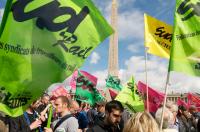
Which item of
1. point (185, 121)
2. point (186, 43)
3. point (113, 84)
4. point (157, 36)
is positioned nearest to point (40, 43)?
point (186, 43)

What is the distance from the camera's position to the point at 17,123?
5.86 metres

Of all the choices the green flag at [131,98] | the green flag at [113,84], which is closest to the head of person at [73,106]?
the green flag at [131,98]

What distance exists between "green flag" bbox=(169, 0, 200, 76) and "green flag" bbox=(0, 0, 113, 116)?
138 cm

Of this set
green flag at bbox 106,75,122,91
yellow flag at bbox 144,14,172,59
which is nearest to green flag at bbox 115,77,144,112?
yellow flag at bbox 144,14,172,59

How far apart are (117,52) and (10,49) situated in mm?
34733

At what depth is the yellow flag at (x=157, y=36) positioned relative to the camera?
8805mm

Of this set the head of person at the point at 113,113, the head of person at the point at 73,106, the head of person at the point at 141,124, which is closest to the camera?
the head of person at the point at 141,124

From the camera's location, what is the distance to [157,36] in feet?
30.7

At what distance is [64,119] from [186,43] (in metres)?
2.09

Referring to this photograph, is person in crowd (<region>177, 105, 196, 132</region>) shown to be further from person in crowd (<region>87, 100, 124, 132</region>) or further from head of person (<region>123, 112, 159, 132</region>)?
head of person (<region>123, 112, 159, 132</region>)

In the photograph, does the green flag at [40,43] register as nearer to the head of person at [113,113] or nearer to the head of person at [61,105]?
the head of person at [113,113]

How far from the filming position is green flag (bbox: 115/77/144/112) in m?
12.3

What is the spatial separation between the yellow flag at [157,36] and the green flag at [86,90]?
3.01m

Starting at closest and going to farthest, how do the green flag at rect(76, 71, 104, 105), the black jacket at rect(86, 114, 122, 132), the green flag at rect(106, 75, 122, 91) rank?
the black jacket at rect(86, 114, 122, 132), the green flag at rect(76, 71, 104, 105), the green flag at rect(106, 75, 122, 91)
